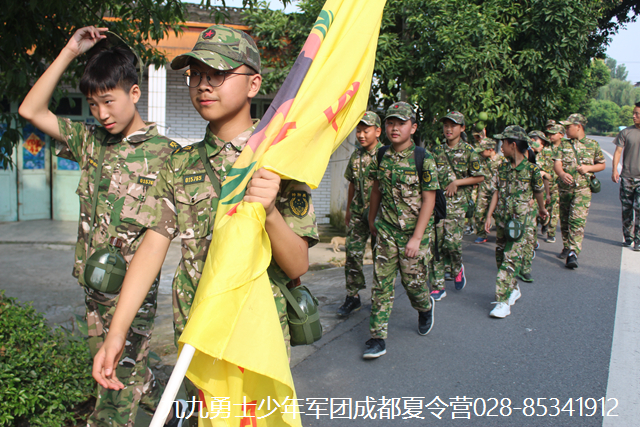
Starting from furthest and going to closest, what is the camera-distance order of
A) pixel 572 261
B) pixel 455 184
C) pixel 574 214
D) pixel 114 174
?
pixel 574 214 → pixel 572 261 → pixel 455 184 → pixel 114 174

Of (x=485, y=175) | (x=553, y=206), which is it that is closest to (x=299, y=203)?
(x=485, y=175)

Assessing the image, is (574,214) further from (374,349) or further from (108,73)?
(108,73)

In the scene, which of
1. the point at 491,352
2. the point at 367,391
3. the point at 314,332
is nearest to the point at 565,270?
the point at 491,352

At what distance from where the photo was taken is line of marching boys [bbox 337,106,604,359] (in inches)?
171

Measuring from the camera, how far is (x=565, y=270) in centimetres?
741

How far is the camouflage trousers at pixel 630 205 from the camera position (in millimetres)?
8820

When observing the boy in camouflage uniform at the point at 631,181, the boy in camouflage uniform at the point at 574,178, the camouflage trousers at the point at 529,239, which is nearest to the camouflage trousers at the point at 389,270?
the camouflage trousers at the point at 529,239

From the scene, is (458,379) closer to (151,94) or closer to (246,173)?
(246,173)

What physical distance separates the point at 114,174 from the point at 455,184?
4819 millimetres

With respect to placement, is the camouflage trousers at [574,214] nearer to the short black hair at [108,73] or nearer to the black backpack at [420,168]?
the black backpack at [420,168]

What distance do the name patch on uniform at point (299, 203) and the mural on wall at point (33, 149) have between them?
33.0ft

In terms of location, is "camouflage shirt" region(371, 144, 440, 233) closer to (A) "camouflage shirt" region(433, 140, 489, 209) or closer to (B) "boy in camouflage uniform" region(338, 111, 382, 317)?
(B) "boy in camouflage uniform" region(338, 111, 382, 317)

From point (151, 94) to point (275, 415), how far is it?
8.58m

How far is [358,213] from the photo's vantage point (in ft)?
18.2
